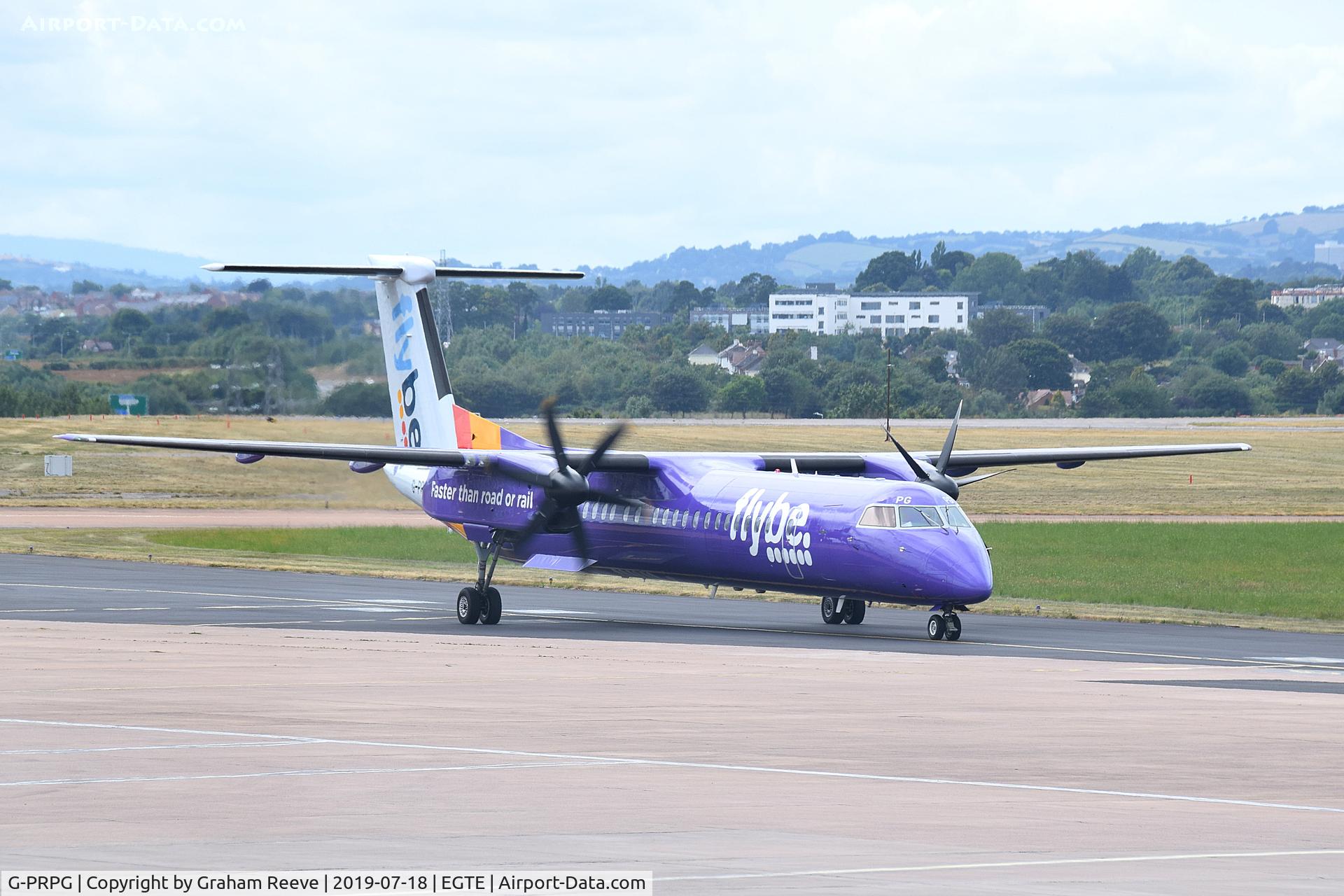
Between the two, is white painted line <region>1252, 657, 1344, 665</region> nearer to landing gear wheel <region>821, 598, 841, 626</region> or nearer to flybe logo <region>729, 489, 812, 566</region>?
flybe logo <region>729, 489, 812, 566</region>

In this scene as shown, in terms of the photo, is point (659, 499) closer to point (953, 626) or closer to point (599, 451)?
point (599, 451)

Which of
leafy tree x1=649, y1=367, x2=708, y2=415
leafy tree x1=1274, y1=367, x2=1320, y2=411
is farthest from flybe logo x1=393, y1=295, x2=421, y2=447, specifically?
leafy tree x1=1274, y1=367, x2=1320, y2=411

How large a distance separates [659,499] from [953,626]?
584cm

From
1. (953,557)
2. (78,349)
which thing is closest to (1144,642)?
(953,557)

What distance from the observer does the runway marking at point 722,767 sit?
12.1 meters

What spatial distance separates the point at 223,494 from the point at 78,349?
52.3ft

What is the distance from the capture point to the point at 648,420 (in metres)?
110

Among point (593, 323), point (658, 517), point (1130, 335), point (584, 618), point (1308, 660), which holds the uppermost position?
point (593, 323)

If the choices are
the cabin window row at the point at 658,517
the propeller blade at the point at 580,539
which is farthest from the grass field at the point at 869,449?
the cabin window row at the point at 658,517

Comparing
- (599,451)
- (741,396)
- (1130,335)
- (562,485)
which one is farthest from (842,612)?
(1130,335)

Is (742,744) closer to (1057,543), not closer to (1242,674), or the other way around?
(1242,674)

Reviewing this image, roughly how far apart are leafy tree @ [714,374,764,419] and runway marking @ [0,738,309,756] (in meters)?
108

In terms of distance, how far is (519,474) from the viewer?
31.0 meters

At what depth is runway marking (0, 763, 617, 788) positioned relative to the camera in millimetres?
11969
